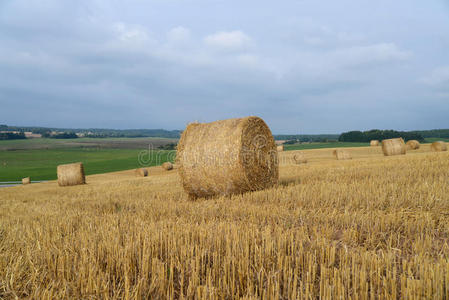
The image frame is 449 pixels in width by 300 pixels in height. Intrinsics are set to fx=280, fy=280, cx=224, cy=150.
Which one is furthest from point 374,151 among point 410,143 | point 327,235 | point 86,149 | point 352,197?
point 86,149

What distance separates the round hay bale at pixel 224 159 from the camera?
24.7 ft

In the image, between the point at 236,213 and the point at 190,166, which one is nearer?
the point at 236,213

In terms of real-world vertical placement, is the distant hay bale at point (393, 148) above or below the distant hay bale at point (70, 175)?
above

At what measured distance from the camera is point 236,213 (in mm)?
4957

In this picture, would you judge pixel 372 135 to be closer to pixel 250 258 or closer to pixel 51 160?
pixel 250 258

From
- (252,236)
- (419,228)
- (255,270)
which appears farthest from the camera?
(419,228)

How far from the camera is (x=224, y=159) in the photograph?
7.59m

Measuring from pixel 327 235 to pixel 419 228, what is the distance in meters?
1.41

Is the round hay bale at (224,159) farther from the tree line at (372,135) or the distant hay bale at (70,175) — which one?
the tree line at (372,135)

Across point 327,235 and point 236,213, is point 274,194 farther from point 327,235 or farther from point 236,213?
point 327,235

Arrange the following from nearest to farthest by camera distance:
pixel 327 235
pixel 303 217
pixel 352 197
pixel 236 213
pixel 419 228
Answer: pixel 327 235 < pixel 419 228 < pixel 303 217 < pixel 236 213 < pixel 352 197

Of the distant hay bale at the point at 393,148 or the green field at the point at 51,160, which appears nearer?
the distant hay bale at the point at 393,148

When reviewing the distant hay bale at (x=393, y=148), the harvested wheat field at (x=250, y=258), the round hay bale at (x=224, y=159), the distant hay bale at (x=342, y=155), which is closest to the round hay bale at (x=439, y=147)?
the distant hay bale at (x=393, y=148)

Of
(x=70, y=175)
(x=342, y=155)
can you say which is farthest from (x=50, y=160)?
(x=342, y=155)
